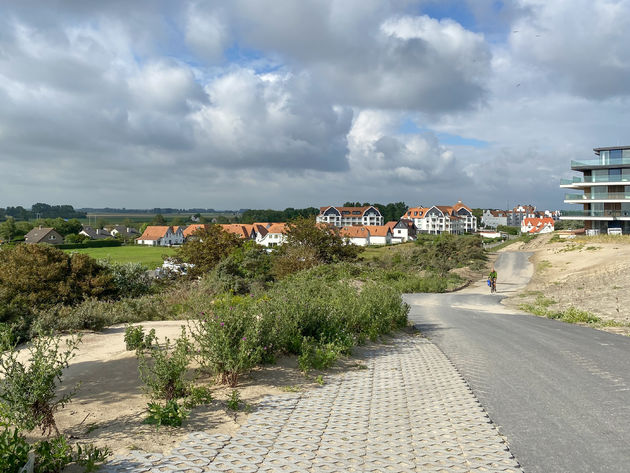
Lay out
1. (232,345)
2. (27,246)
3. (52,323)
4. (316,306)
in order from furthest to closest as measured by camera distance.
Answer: (27,246) < (52,323) < (316,306) < (232,345)

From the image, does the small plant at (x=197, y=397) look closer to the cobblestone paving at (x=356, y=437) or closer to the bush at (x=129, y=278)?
the cobblestone paving at (x=356, y=437)

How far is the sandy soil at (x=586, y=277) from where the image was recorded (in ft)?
64.2

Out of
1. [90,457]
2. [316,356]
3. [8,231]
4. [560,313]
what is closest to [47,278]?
[316,356]

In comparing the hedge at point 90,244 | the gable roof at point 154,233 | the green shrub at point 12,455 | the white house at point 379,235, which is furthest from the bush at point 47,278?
the gable roof at point 154,233

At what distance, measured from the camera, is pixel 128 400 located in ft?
19.4

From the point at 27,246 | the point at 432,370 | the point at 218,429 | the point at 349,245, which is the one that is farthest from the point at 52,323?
the point at 349,245

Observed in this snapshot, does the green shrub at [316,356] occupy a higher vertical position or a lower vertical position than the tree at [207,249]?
lower

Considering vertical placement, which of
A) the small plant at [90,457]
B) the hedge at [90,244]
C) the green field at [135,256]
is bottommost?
the green field at [135,256]

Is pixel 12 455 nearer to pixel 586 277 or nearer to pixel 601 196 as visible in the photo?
pixel 586 277

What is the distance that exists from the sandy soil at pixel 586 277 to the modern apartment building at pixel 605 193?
530 cm

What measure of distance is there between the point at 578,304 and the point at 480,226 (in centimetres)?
13397

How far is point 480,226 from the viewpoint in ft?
485

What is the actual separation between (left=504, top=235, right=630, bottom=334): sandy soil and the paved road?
159 inches

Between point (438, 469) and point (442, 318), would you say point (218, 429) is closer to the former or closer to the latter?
point (438, 469)
